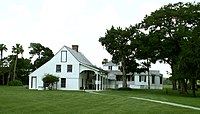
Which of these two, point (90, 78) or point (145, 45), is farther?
point (90, 78)

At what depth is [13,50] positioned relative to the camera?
8575 cm

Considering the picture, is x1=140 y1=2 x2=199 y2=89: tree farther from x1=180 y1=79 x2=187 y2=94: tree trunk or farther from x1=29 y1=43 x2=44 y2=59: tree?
x1=29 y1=43 x2=44 y2=59: tree

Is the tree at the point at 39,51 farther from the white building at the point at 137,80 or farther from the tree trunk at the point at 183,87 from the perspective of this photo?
the tree trunk at the point at 183,87

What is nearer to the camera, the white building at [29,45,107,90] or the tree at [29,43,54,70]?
the white building at [29,45,107,90]

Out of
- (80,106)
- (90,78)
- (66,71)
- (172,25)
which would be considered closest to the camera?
(80,106)

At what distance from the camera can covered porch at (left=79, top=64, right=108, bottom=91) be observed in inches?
2164

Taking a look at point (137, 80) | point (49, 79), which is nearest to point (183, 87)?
point (49, 79)

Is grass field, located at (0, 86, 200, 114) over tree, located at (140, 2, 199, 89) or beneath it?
beneath

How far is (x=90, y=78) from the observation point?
61.0m

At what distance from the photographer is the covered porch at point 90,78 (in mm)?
54956

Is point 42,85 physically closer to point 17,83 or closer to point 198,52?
point 17,83

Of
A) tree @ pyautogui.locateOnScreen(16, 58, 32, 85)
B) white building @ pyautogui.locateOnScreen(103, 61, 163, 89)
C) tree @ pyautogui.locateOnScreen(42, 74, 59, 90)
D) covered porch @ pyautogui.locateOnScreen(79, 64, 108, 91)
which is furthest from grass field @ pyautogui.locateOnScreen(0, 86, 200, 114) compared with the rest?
tree @ pyautogui.locateOnScreen(16, 58, 32, 85)

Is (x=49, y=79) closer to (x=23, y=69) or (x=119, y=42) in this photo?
(x=119, y=42)

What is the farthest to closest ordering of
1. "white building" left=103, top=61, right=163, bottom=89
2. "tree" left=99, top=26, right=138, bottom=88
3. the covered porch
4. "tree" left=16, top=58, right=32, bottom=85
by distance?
"white building" left=103, top=61, right=163, bottom=89 < "tree" left=16, top=58, right=32, bottom=85 < "tree" left=99, top=26, right=138, bottom=88 < the covered porch
